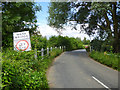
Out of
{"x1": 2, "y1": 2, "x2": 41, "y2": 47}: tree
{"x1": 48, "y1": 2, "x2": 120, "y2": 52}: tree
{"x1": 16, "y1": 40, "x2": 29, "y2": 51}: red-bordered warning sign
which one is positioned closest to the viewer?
{"x1": 16, "y1": 40, "x2": 29, "y2": 51}: red-bordered warning sign

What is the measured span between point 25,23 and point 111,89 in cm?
762

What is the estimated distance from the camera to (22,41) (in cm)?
647

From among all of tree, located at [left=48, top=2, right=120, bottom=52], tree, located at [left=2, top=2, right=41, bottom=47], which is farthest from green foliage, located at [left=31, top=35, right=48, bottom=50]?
tree, located at [left=48, top=2, right=120, bottom=52]

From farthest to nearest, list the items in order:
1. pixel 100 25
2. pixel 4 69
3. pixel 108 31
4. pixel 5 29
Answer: pixel 100 25
pixel 108 31
pixel 5 29
pixel 4 69

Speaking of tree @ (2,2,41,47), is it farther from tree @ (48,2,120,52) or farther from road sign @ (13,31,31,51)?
tree @ (48,2,120,52)

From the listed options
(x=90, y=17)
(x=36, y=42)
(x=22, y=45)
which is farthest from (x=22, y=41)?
(x=90, y=17)

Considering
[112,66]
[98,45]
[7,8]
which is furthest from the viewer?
[98,45]

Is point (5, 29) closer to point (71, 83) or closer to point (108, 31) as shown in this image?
point (71, 83)

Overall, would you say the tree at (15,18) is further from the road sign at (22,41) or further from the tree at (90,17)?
the tree at (90,17)

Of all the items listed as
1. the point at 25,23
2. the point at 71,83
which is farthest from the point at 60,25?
the point at 71,83

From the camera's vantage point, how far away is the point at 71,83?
6570 millimetres

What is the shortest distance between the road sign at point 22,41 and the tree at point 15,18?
2.39 metres

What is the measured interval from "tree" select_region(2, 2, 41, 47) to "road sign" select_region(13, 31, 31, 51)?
2389mm

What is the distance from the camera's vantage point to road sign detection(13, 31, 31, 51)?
636 cm
